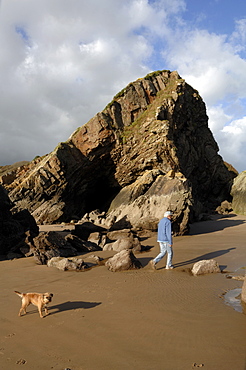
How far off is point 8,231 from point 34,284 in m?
7.60

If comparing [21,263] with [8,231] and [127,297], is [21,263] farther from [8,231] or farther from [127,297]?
[127,297]

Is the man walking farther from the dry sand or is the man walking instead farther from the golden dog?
the golden dog

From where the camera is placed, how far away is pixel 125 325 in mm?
4301

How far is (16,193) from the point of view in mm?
27953

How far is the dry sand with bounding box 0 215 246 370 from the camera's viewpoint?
10.7 feet

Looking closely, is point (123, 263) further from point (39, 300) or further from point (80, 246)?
point (80, 246)

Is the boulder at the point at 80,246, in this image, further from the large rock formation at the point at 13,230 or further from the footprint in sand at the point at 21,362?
the footprint in sand at the point at 21,362


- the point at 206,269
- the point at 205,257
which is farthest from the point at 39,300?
the point at 205,257

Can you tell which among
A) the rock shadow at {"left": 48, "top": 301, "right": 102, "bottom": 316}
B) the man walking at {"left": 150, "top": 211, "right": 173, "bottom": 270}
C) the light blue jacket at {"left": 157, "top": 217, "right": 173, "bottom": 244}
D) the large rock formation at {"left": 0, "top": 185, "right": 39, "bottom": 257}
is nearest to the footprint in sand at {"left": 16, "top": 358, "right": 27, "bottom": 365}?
the rock shadow at {"left": 48, "top": 301, "right": 102, "bottom": 316}

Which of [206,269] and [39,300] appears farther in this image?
[206,269]

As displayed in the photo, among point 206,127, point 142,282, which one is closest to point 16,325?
point 142,282

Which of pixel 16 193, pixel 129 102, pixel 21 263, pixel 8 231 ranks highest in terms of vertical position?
pixel 129 102

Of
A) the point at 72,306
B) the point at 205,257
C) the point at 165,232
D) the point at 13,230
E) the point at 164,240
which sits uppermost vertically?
the point at 165,232

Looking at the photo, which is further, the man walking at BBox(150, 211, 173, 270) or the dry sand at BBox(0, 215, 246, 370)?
the man walking at BBox(150, 211, 173, 270)
